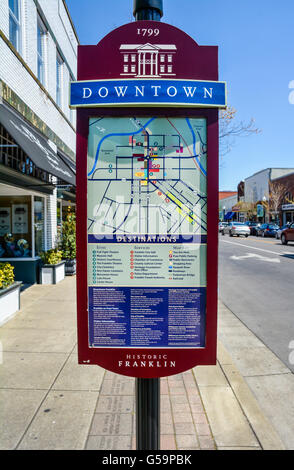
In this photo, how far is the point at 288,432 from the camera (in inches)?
120

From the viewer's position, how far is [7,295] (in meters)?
6.09

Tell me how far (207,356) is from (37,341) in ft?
12.6

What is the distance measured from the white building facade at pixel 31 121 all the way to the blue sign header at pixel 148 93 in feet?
14.9

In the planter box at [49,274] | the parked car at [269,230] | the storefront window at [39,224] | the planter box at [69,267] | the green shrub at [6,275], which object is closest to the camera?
the green shrub at [6,275]

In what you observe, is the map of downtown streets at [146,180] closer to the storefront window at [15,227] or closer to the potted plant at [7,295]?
the potted plant at [7,295]

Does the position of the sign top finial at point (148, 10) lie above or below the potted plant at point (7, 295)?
above

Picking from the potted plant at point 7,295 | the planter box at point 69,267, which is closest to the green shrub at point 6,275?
the potted plant at point 7,295

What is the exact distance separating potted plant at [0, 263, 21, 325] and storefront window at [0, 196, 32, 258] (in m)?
3.12

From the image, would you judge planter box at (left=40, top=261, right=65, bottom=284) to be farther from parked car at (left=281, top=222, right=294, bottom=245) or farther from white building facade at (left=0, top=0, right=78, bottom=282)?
parked car at (left=281, top=222, right=294, bottom=245)

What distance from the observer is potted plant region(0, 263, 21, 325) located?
5.91 metres

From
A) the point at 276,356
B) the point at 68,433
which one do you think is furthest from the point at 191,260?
the point at 276,356

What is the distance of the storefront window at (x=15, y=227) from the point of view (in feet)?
30.6

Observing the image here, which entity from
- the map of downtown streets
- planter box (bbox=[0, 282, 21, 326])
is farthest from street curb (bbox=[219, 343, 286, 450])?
planter box (bbox=[0, 282, 21, 326])

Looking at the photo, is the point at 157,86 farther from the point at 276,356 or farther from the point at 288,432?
the point at 276,356
